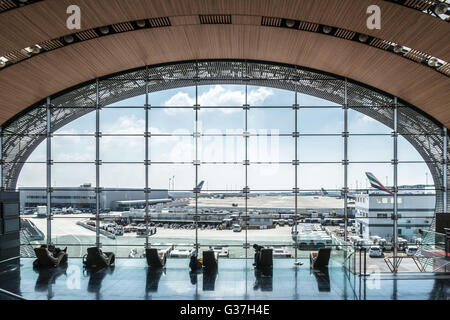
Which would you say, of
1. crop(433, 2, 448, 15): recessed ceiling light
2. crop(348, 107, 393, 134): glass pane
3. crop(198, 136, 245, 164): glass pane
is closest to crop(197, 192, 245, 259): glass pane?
crop(198, 136, 245, 164): glass pane

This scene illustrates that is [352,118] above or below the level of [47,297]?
above

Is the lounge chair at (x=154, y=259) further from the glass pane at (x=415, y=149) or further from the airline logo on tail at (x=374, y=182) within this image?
the glass pane at (x=415, y=149)

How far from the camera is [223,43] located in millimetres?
9203

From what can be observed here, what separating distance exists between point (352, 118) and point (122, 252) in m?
7.48

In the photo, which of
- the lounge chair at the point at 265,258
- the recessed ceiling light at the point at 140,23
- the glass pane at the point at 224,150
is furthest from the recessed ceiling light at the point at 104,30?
the lounge chair at the point at 265,258

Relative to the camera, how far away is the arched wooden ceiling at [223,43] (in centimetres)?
674

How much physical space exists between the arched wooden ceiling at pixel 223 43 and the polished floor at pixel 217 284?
4.57m

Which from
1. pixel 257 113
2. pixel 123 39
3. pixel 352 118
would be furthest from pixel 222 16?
pixel 352 118

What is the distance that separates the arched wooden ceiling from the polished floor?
180 inches

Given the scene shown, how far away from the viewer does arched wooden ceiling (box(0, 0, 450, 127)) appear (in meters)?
6.74

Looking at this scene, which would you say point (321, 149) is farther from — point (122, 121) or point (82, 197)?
point (82, 197)

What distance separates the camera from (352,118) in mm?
10445
